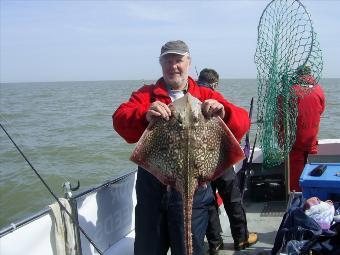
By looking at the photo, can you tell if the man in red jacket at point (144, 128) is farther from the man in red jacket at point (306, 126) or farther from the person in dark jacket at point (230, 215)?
the man in red jacket at point (306, 126)

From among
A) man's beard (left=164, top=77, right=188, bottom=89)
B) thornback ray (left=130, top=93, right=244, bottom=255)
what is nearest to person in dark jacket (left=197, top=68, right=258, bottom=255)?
man's beard (left=164, top=77, right=188, bottom=89)

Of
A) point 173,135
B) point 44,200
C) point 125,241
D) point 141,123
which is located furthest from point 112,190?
point 44,200

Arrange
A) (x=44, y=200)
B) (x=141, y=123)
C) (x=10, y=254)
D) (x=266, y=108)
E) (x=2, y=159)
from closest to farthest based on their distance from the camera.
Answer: (x=141, y=123) → (x=10, y=254) → (x=266, y=108) → (x=44, y=200) → (x=2, y=159)

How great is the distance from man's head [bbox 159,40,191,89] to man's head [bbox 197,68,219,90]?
1.67 metres

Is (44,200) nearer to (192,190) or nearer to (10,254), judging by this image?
(10,254)

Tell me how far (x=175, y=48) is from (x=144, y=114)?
0.54m

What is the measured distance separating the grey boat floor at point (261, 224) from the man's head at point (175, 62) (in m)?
2.40

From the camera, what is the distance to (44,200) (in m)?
10.9

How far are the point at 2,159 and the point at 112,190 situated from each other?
444 inches

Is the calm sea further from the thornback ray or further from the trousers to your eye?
the thornback ray

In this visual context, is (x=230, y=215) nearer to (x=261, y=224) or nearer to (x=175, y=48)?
(x=261, y=224)

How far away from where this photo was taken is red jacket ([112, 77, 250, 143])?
9.21 feet

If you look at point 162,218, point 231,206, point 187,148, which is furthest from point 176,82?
point 231,206

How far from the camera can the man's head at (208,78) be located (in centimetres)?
472
